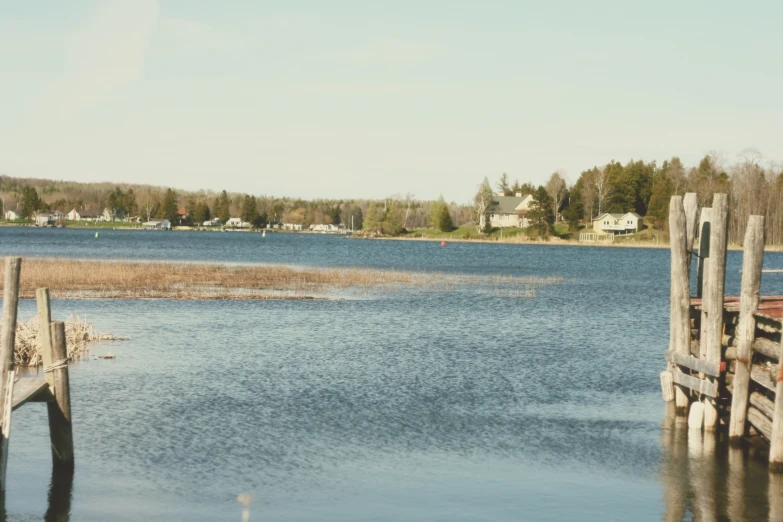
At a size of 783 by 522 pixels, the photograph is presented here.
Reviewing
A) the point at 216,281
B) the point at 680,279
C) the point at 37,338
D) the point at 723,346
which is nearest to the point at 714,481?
the point at 723,346

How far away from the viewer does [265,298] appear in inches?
1943

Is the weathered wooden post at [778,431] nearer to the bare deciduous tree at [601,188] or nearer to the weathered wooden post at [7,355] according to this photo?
the weathered wooden post at [7,355]

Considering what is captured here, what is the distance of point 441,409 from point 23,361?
12.9 metres

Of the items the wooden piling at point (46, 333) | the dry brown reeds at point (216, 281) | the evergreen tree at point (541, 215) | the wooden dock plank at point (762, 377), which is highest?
the evergreen tree at point (541, 215)

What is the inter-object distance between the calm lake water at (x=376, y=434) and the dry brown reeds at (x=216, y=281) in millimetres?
13850

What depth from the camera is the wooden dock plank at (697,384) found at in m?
19.3

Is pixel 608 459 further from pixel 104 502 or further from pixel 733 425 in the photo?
pixel 104 502

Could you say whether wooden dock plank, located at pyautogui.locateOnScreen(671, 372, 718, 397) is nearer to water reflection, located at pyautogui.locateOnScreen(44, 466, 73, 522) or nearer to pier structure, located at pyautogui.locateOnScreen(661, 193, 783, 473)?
pier structure, located at pyautogui.locateOnScreen(661, 193, 783, 473)

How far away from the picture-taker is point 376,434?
1956cm

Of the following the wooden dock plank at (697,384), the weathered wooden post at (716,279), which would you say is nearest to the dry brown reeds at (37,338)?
the wooden dock plank at (697,384)

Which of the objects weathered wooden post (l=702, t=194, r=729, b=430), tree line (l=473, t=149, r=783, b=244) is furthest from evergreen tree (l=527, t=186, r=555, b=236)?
weathered wooden post (l=702, t=194, r=729, b=430)

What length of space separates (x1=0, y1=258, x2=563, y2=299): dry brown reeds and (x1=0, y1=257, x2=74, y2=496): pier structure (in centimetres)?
3025

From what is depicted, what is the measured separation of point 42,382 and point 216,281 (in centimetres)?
4372

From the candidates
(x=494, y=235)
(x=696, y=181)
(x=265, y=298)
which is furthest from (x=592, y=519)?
(x=494, y=235)
